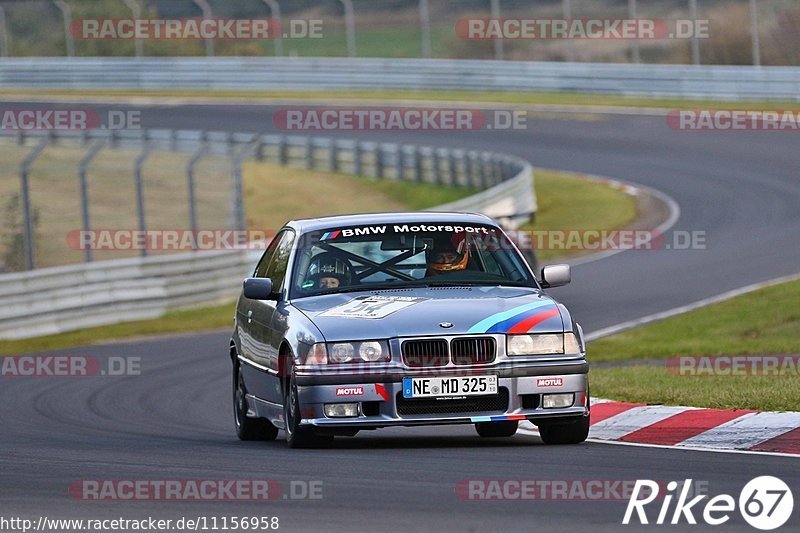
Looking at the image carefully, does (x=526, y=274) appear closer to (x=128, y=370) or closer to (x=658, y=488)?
(x=658, y=488)

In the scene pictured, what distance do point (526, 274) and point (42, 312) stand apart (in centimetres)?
1257

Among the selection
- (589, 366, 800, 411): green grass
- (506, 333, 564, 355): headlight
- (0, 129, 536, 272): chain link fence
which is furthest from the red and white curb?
(0, 129, 536, 272): chain link fence

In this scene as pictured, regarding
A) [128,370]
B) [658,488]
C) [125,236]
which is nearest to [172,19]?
[125,236]

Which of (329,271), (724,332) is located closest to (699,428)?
(329,271)

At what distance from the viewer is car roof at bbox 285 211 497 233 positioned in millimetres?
10344

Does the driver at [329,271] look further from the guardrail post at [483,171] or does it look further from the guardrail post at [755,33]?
the guardrail post at [755,33]

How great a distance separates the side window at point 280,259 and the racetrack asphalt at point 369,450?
110 centimetres

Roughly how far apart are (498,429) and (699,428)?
55.0 inches

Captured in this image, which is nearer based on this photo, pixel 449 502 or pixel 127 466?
pixel 449 502

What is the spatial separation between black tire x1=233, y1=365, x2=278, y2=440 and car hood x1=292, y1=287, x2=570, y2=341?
140cm

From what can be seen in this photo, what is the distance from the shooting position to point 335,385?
Answer: 8977 mm

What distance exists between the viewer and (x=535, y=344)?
Result: 9.05m

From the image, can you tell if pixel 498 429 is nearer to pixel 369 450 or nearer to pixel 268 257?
pixel 369 450

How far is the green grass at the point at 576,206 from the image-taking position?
29458 mm
